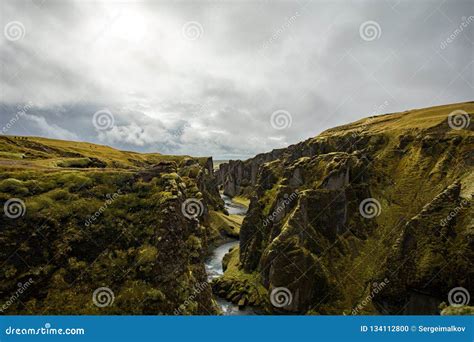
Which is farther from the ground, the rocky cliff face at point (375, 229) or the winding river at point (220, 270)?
the rocky cliff face at point (375, 229)

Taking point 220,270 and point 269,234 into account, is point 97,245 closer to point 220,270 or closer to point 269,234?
point 269,234

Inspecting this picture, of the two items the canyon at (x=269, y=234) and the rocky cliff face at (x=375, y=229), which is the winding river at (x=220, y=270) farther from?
the rocky cliff face at (x=375, y=229)

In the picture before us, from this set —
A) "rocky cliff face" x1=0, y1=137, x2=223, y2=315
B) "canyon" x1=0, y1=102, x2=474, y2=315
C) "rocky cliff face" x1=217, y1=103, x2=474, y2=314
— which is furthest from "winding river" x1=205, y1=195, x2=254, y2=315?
"rocky cliff face" x1=0, y1=137, x2=223, y2=315

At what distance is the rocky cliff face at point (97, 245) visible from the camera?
92.0ft

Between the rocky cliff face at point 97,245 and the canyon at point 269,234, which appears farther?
the canyon at point 269,234

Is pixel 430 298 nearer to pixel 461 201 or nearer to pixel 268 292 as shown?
pixel 461 201

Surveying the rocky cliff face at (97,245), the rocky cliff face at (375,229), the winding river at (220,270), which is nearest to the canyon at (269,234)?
the rocky cliff face at (97,245)

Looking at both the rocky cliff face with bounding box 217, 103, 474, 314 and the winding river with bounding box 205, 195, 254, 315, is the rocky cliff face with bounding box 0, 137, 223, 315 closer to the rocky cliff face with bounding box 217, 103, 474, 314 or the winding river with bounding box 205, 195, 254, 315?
the winding river with bounding box 205, 195, 254, 315

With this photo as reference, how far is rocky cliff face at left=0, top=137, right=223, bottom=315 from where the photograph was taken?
92.0 ft

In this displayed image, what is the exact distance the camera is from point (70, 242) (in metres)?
31.6

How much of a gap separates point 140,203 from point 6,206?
14.2 meters

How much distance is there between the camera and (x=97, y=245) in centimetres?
3241

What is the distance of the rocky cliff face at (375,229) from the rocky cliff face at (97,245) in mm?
42695

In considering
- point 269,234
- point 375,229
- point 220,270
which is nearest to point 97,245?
point 375,229
